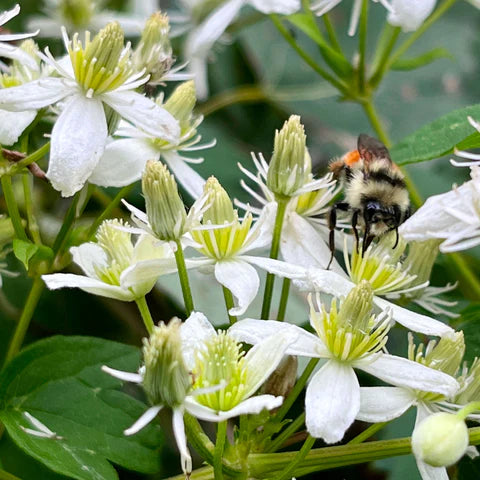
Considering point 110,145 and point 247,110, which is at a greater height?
point 110,145

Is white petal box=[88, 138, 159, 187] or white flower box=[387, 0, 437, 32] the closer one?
white petal box=[88, 138, 159, 187]

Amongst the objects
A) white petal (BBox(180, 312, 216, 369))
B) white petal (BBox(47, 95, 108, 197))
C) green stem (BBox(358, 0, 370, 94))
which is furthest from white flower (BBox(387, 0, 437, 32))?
white petal (BBox(180, 312, 216, 369))

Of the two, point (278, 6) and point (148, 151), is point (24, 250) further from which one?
point (278, 6)

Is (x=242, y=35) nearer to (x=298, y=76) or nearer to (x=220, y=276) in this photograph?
(x=298, y=76)

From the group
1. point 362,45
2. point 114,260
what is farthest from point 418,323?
point 362,45

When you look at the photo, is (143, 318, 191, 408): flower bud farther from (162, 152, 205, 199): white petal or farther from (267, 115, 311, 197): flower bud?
(162, 152, 205, 199): white petal

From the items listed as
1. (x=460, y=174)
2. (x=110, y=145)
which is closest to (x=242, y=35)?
(x=460, y=174)
